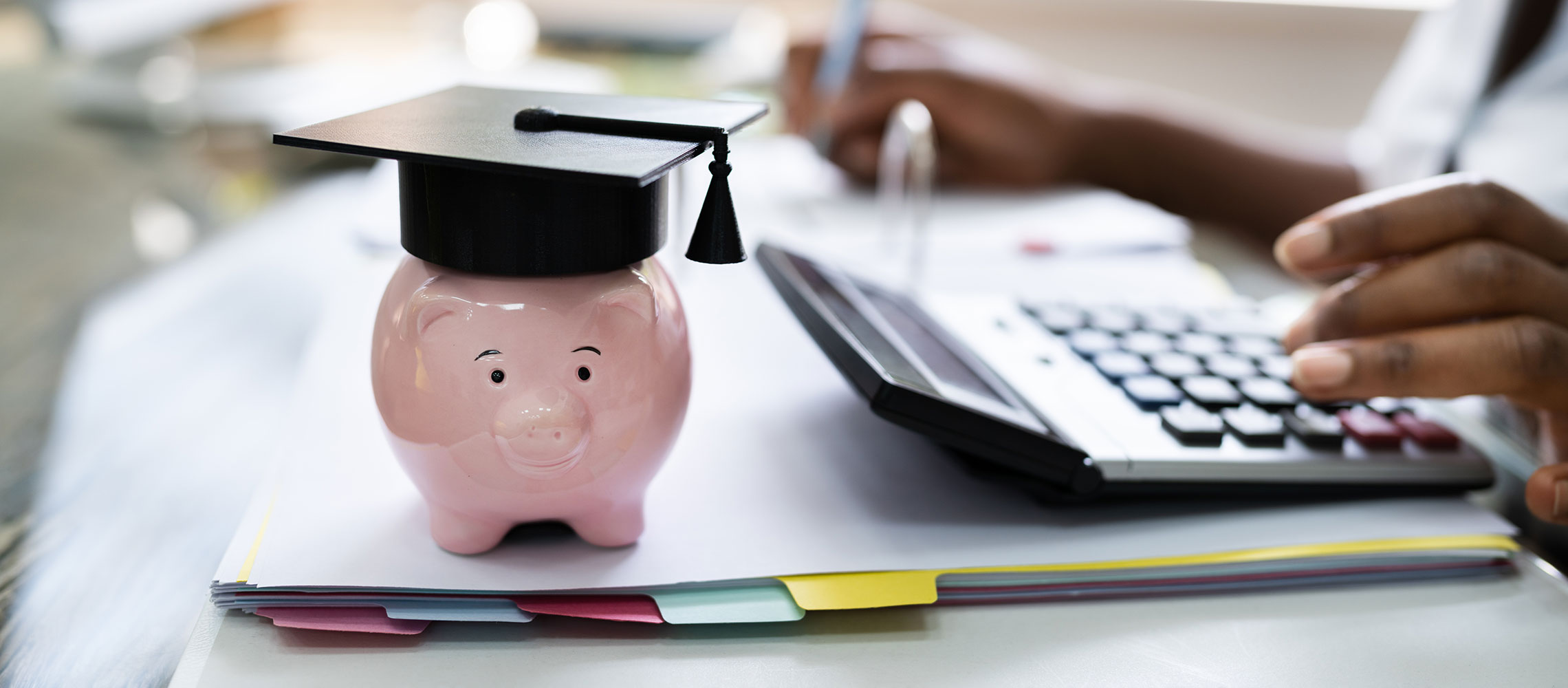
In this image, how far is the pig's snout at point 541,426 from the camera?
1.01 ft

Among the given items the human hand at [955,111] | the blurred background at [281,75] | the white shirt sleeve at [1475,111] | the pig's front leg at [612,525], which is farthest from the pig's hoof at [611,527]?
the human hand at [955,111]

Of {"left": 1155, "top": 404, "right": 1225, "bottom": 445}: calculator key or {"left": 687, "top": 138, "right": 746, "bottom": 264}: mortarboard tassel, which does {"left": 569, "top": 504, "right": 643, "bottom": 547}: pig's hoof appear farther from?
{"left": 1155, "top": 404, "right": 1225, "bottom": 445}: calculator key

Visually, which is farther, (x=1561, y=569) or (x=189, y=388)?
(x=189, y=388)

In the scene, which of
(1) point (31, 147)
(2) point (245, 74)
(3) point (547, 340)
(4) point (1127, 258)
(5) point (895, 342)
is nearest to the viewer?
(3) point (547, 340)

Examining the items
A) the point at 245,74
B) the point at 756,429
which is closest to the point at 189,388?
the point at 756,429

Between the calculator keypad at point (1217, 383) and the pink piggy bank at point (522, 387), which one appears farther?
the calculator keypad at point (1217, 383)

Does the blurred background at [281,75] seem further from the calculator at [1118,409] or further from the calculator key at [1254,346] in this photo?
the calculator key at [1254,346]

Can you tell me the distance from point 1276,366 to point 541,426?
0.36 metres

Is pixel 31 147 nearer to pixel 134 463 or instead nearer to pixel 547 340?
pixel 134 463

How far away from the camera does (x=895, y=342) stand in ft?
1.37

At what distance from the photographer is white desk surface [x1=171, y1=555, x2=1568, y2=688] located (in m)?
0.31

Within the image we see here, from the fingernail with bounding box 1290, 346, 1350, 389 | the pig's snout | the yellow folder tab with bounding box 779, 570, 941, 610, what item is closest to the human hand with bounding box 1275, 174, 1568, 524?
the fingernail with bounding box 1290, 346, 1350, 389

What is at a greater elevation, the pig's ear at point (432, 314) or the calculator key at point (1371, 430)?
the pig's ear at point (432, 314)

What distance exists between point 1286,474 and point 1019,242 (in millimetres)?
468
